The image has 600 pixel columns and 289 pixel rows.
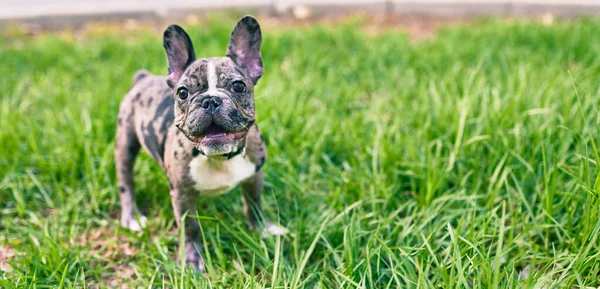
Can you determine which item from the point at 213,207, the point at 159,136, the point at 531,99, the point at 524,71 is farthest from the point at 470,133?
the point at 159,136

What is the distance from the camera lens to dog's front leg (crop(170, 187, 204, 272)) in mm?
2525

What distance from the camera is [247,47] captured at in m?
2.32

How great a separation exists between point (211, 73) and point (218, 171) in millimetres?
475

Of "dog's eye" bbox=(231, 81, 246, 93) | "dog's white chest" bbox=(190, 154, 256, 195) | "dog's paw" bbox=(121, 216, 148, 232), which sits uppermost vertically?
"dog's eye" bbox=(231, 81, 246, 93)

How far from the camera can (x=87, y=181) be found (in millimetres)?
3244

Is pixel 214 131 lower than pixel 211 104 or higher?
lower

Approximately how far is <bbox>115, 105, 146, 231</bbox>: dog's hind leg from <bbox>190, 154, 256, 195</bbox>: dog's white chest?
52cm

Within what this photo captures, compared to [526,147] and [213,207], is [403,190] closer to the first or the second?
[526,147]

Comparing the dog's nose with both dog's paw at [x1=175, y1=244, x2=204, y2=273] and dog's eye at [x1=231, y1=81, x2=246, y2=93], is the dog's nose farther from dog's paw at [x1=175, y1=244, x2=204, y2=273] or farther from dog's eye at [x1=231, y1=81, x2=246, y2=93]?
dog's paw at [x1=175, y1=244, x2=204, y2=273]

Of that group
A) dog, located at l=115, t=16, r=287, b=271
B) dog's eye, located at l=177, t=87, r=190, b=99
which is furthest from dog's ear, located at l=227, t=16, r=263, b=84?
dog's eye, located at l=177, t=87, r=190, b=99

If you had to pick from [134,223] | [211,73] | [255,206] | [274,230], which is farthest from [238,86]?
[134,223]

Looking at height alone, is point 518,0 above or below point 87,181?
above

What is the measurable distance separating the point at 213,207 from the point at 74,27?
4.29 metres

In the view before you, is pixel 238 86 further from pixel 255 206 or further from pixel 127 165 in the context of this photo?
pixel 127 165
